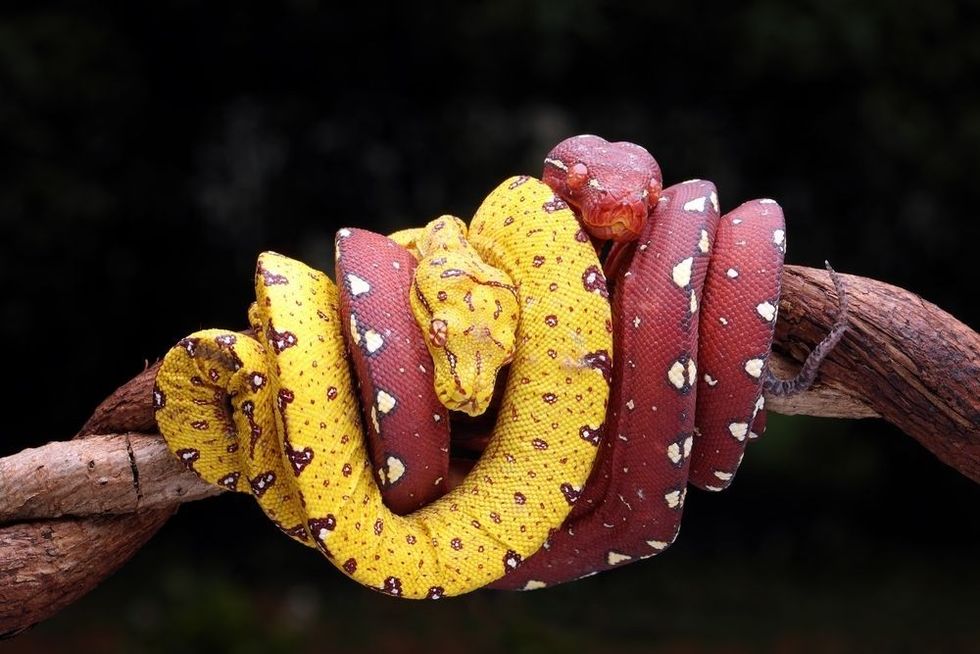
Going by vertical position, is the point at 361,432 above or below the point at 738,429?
above

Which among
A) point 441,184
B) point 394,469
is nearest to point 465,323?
point 394,469

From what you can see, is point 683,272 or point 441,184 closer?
point 683,272

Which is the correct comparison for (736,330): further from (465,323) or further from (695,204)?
(465,323)

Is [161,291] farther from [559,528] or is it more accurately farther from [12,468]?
[559,528]

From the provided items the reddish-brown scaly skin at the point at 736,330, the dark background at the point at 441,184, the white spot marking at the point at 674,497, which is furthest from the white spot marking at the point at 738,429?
the dark background at the point at 441,184

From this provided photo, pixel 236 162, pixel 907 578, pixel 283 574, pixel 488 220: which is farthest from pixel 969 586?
pixel 488 220

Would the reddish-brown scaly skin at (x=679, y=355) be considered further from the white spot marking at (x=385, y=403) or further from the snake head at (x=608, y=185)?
the white spot marking at (x=385, y=403)
